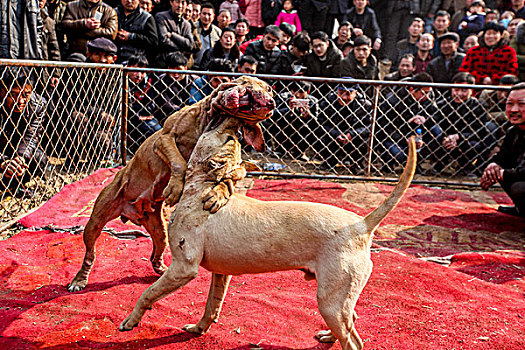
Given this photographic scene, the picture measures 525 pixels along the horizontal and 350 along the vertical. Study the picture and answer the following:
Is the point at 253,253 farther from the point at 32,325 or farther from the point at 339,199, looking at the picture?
the point at 339,199

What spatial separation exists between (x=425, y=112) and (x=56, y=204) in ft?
17.5

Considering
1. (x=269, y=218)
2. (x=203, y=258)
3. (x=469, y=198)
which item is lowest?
(x=469, y=198)

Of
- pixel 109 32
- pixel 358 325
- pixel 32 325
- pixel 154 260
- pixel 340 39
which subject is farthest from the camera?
pixel 340 39

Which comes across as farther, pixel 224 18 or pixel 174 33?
pixel 224 18

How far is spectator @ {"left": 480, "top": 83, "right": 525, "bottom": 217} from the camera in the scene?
523 centimetres

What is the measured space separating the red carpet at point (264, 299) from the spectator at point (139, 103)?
2287mm

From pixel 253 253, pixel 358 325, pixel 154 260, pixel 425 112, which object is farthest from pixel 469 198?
pixel 253 253

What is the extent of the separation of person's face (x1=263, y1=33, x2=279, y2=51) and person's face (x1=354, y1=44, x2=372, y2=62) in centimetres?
137

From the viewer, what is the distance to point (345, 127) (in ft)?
25.4

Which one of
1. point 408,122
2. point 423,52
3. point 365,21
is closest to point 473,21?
point 423,52

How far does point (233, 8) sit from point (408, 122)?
14.5 ft

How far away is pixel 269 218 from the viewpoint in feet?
7.56

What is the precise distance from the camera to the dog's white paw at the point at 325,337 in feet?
8.84

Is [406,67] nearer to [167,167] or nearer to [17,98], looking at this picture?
[17,98]
